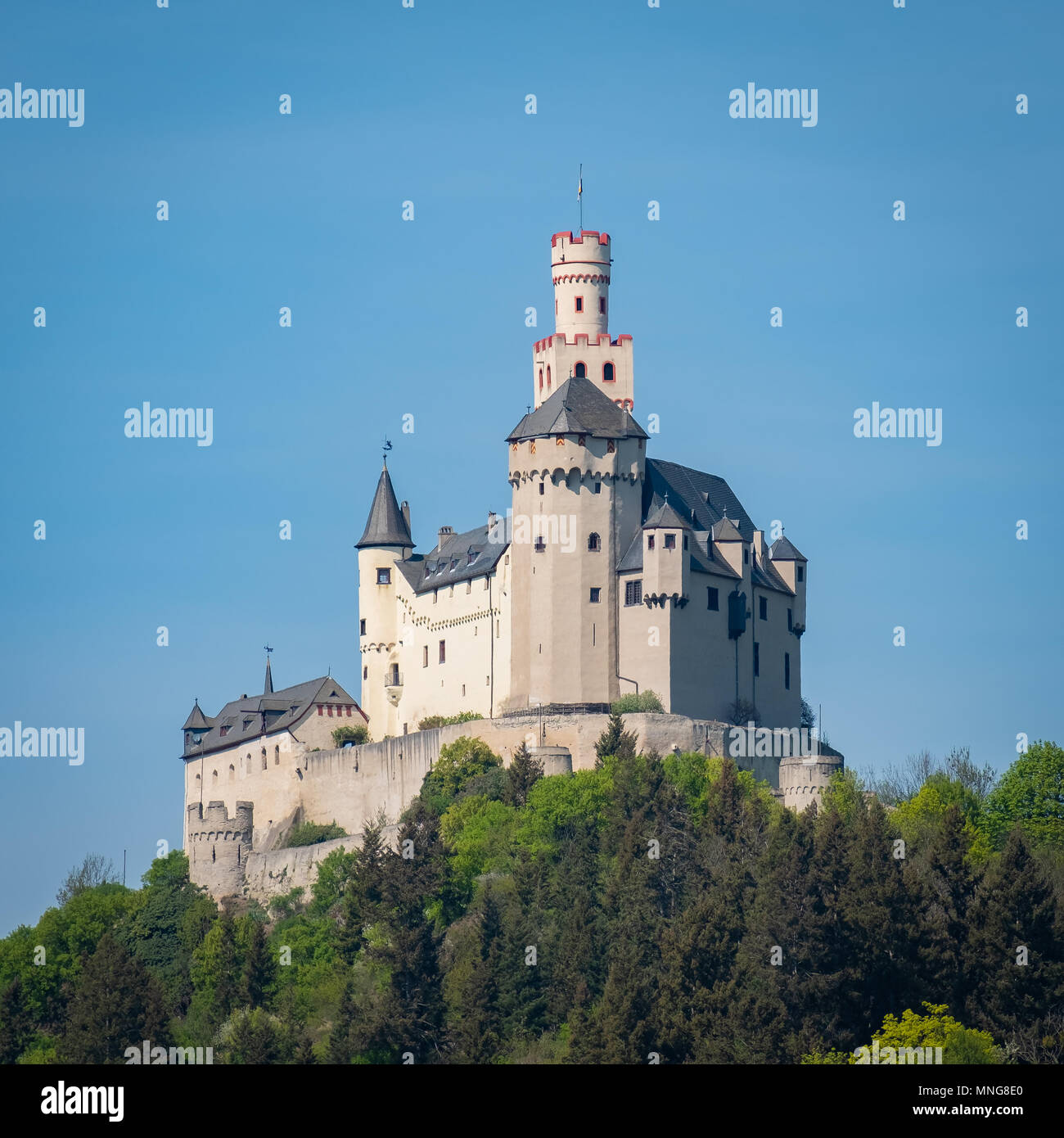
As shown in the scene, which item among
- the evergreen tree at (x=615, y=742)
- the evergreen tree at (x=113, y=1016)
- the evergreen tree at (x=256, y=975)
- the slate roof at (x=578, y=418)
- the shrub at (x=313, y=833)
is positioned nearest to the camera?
the evergreen tree at (x=113, y=1016)

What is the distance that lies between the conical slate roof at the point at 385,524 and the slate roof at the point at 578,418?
10.6 metres

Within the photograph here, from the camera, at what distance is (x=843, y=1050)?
71.4 m

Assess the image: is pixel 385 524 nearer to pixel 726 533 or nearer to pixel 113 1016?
pixel 726 533

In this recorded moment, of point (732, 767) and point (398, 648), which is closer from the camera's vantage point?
point (732, 767)

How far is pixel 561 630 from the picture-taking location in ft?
302

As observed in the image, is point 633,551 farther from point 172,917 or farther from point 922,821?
point 172,917

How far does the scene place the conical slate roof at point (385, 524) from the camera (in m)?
104

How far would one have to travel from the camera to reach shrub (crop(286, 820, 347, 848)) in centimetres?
9746

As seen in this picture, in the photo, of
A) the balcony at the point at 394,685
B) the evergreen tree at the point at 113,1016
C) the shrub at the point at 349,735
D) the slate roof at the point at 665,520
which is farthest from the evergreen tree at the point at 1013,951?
the shrub at the point at 349,735

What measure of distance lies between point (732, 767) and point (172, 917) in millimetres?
22167

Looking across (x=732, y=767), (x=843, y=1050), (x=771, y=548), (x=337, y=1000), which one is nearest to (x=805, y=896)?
(x=843, y=1050)

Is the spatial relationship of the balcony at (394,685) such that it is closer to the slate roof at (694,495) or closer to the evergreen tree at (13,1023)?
the slate roof at (694,495)

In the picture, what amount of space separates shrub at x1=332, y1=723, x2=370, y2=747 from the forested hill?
8093mm
